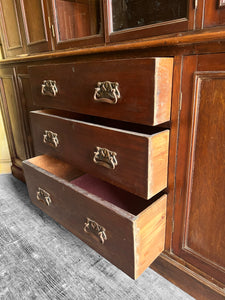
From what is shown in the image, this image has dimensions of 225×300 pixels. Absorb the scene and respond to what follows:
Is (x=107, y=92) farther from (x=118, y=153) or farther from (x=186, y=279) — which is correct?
(x=186, y=279)

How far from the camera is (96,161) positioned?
2.40ft

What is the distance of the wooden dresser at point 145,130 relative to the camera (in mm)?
561

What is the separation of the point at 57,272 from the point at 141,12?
0.98 meters

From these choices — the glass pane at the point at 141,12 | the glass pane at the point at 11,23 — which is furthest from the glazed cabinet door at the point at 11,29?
the glass pane at the point at 141,12

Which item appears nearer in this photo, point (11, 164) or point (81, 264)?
point (81, 264)

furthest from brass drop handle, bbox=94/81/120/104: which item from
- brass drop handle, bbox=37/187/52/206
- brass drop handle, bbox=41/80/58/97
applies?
brass drop handle, bbox=37/187/52/206

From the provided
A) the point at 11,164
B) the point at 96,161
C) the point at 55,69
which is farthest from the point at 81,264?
the point at 11,164

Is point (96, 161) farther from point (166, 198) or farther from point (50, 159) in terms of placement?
point (50, 159)

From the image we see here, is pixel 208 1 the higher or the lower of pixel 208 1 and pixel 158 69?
the higher

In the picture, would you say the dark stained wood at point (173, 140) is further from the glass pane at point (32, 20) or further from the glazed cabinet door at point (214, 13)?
the glass pane at point (32, 20)

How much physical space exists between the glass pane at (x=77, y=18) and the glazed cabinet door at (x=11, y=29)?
34 centimetres

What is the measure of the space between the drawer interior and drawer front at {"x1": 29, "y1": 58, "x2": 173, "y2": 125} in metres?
0.33

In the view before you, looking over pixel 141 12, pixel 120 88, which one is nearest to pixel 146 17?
pixel 141 12

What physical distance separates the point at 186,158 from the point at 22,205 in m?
1.02
